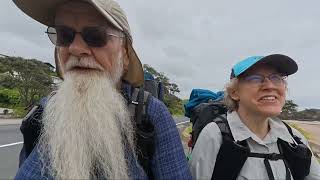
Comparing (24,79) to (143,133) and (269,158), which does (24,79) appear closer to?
(269,158)

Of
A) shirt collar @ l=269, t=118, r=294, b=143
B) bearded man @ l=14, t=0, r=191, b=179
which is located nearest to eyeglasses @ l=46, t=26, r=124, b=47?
bearded man @ l=14, t=0, r=191, b=179

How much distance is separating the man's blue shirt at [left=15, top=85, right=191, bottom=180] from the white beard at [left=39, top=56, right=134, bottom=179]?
48 millimetres

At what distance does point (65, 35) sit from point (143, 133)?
576mm

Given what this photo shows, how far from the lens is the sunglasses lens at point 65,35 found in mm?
1838

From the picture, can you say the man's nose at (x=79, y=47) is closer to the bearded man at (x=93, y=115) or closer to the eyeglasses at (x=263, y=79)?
the bearded man at (x=93, y=115)

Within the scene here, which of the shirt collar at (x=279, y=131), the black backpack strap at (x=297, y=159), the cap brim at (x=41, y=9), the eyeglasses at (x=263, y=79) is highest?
the cap brim at (x=41, y=9)

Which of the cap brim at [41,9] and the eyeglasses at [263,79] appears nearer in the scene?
the cap brim at [41,9]

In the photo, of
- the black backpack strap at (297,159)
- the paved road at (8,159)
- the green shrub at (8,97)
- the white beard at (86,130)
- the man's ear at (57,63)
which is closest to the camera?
the white beard at (86,130)

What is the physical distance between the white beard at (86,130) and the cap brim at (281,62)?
3.02 feet

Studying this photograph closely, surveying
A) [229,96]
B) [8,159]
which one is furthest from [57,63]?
[8,159]

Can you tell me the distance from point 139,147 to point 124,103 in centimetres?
22

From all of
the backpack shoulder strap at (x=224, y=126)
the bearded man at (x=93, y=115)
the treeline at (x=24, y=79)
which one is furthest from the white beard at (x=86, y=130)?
the treeline at (x=24, y=79)

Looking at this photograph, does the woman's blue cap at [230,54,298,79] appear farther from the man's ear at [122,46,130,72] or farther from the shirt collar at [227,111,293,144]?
the man's ear at [122,46,130,72]

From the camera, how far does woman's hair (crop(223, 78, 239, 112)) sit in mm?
2488
